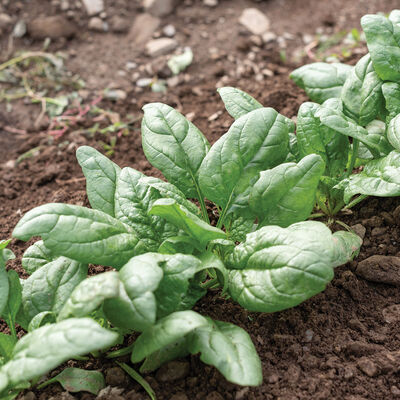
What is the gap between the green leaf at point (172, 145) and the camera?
7.48 ft

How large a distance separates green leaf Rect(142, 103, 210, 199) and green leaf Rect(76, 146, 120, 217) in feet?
0.70

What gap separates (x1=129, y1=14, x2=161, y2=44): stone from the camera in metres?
4.27

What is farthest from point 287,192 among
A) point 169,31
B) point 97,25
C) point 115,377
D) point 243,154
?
point 97,25

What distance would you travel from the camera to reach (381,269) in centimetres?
223

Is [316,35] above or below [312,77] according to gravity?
below

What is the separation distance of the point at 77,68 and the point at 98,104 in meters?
0.51

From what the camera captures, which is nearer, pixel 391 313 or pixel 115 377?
pixel 115 377

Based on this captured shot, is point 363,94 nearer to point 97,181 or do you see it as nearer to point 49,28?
point 97,181

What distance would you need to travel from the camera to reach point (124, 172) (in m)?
2.17

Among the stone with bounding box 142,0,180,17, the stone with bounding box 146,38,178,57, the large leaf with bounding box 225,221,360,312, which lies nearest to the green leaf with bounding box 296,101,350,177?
the large leaf with bounding box 225,221,360,312

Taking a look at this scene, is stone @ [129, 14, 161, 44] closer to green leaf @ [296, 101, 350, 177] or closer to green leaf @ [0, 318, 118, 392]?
green leaf @ [296, 101, 350, 177]

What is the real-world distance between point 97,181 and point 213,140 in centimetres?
105

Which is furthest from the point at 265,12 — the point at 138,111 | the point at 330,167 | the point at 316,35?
the point at 330,167

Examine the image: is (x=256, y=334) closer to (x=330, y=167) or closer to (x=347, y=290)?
(x=347, y=290)
